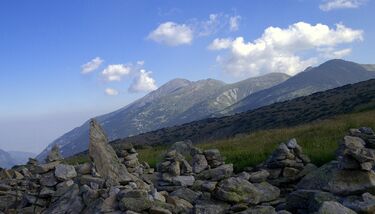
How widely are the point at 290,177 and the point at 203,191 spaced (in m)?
3.69

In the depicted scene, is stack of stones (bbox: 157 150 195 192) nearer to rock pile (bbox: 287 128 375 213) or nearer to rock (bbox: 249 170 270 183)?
rock (bbox: 249 170 270 183)

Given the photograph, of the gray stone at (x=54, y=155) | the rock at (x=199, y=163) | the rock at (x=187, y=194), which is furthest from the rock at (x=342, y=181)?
the gray stone at (x=54, y=155)

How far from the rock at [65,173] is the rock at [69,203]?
2104mm

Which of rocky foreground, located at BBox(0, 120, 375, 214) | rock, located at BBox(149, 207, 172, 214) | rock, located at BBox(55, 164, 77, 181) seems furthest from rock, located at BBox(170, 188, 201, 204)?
rock, located at BBox(55, 164, 77, 181)

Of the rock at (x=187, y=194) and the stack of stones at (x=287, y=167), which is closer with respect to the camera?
the rock at (x=187, y=194)

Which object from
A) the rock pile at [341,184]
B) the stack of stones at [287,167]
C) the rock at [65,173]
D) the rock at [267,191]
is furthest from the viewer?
the rock at [65,173]

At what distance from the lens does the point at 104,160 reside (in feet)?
68.4

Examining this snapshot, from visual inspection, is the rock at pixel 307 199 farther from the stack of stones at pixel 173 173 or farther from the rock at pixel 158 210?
the stack of stones at pixel 173 173

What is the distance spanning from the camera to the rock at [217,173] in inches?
770

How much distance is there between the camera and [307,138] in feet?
83.5

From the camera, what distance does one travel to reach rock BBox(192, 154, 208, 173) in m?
21.6

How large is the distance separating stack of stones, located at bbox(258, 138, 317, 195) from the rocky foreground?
0.13 feet

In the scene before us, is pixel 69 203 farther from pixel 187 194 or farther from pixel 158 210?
pixel 158 210

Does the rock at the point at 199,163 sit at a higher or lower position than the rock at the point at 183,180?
higher
